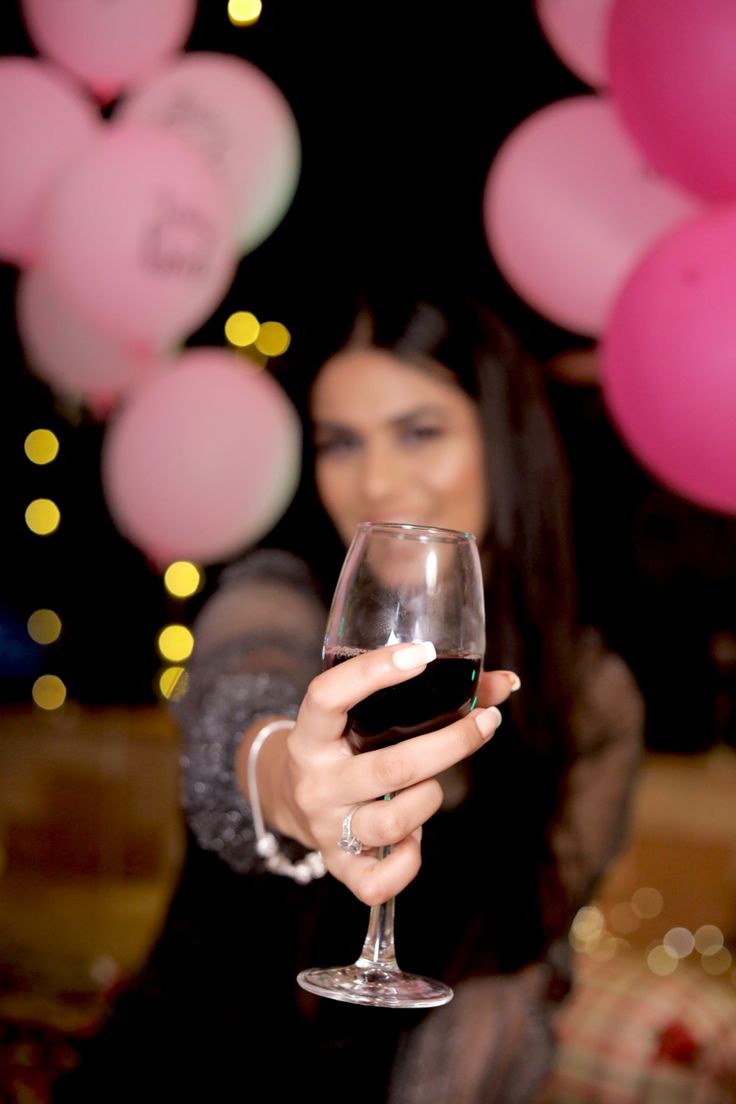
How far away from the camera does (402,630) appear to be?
2.78 feet

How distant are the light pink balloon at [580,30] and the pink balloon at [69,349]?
1.05 m

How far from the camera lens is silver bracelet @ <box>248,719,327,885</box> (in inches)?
44.2

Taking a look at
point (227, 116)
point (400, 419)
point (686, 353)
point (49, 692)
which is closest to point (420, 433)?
point (400, 419)

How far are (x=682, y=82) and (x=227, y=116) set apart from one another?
1136 millimetres

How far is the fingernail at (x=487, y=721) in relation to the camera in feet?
2.82

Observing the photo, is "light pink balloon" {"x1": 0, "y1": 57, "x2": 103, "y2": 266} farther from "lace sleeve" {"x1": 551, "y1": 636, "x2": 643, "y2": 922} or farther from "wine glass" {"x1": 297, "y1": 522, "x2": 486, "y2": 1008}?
"wine glass" {"x1": 297, "y1": 522, "x2": 486, "y2": 1008}

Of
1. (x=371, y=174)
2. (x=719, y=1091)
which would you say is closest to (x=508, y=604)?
(x=719, y=1091)

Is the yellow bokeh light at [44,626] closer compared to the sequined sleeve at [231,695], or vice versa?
the sequined sleeve at [231,695]

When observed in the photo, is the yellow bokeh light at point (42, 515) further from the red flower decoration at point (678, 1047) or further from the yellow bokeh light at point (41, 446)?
the red flower decoration at point (678, 1047)

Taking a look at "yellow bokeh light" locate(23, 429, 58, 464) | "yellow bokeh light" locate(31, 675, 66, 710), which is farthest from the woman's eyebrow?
"yellow bokeh light" locate(31, 675, 66, 710)

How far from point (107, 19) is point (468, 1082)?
1.98 m

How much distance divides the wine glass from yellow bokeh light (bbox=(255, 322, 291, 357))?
13.1ft

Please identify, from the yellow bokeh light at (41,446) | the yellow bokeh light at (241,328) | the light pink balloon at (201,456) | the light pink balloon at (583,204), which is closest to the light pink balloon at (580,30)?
the light pink balloon at (583,204)

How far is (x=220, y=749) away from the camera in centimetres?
125
